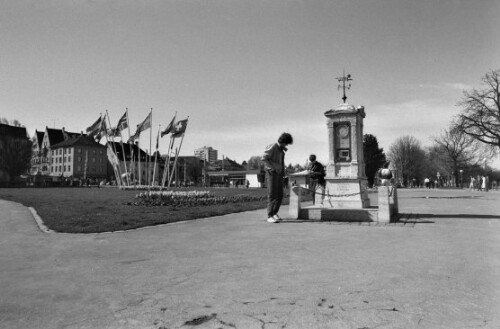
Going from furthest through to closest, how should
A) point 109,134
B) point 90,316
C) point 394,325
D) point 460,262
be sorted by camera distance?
point 109,134
point 460,262
point 90,316
point 394,325

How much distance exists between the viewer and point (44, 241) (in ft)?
24.2

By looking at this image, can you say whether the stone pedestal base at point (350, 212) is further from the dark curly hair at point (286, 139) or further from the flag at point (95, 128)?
the flag at point (95, 128)

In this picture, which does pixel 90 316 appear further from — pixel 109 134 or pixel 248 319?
pixel 109 134

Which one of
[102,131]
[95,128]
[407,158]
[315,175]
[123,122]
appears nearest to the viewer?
[315,175]

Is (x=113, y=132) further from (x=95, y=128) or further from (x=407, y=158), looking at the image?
(x=407, y=158)

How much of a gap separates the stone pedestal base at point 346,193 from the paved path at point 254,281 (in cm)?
432

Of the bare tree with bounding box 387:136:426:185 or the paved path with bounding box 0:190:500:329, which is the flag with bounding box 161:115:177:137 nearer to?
the paved path with bounding box 0:190:500:329

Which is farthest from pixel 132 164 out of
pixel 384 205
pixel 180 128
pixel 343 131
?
pixel 384 205

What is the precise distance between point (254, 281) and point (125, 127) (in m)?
31.9

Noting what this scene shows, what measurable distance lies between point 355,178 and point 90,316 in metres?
10.1

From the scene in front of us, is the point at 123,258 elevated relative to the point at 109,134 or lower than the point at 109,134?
lower

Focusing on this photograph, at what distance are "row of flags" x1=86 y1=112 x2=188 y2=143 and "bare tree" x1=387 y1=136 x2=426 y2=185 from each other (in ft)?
210

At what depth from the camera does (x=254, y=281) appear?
4234 mm

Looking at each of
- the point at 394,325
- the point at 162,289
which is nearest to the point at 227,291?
the point at 162,289
